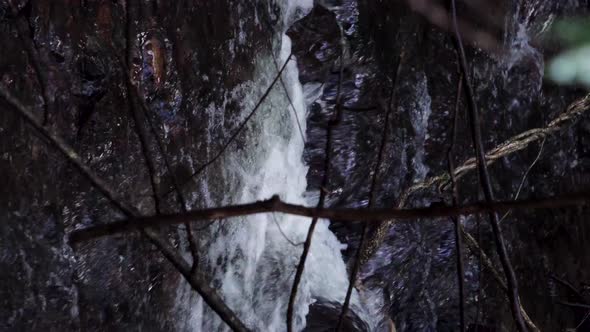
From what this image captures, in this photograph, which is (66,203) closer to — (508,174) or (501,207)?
(501,207)

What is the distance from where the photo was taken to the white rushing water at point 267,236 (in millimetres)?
3119

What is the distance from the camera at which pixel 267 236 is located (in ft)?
11.3

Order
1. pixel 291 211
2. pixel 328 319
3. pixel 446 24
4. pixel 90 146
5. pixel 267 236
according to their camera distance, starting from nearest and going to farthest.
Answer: pixel 291 211 < pixel 90 146 < pixel 328 319 < pixel 267 236 < pixel 446 24

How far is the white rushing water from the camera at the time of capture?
123 inches

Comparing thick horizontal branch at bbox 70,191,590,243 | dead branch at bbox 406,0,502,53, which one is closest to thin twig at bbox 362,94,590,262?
dead branch at bbox 406,0,502,53

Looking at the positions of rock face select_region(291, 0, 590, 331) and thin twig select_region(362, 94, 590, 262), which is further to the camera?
rock face select_region(291, 0, 590, 331)

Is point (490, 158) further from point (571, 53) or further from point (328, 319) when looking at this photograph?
point (571, 53)

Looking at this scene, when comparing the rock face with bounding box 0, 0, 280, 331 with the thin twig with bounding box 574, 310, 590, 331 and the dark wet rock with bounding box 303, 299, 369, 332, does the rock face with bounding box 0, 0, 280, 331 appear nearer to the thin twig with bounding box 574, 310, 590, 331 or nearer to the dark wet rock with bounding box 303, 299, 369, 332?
the dark wet rock with bounding box 303, 299, 369, 332

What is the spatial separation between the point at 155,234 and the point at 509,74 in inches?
126

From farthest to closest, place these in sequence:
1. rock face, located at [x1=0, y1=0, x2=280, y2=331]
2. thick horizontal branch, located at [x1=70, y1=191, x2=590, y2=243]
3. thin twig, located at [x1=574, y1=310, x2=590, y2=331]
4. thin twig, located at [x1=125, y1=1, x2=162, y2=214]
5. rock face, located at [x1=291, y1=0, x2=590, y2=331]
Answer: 1. thin twig, located at [x1=574, y1=310, x2=590, y2=331]
2. rock face, located at [x1=291, y1=0, x2=590, y2=331]
3. rock face, located at [x1=0, y1=0, x2=280, y2=331]
4. thin twig, located at [x1=125, y1=1, x2=162, y2=214]
5. thick horizontal branch, located at [x1=70, y1=191, x2=590, y2=243]

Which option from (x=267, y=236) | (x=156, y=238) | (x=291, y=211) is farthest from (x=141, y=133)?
(x=267, y=236)

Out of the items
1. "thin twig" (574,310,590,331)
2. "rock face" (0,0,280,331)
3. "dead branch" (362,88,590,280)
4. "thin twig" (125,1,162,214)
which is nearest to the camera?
"thin twig" (125,1,162,214)


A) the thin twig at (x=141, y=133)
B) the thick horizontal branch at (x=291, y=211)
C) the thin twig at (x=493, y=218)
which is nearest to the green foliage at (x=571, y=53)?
the thin twig at (x=493, y=218)

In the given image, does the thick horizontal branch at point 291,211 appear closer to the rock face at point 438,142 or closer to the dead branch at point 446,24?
the rock face at point 438,142
